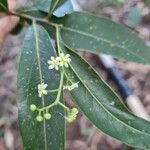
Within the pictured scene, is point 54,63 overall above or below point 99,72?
above

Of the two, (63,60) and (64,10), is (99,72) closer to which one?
(64,10)

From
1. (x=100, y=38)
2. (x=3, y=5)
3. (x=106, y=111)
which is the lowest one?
(x=106, y=111)

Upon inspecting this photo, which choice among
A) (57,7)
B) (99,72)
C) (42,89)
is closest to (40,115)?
(42,89)

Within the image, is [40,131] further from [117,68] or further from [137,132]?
[117,68]

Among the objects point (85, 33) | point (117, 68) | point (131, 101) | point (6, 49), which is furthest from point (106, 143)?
point (85, 33)

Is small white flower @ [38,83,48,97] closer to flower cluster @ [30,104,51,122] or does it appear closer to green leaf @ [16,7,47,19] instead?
flower cluster @ [30,104,51,122]

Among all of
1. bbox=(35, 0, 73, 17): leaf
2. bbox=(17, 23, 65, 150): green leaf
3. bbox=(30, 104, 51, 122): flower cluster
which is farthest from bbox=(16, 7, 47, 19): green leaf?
bbox=(30, 104, 51, 122): flower cluster
